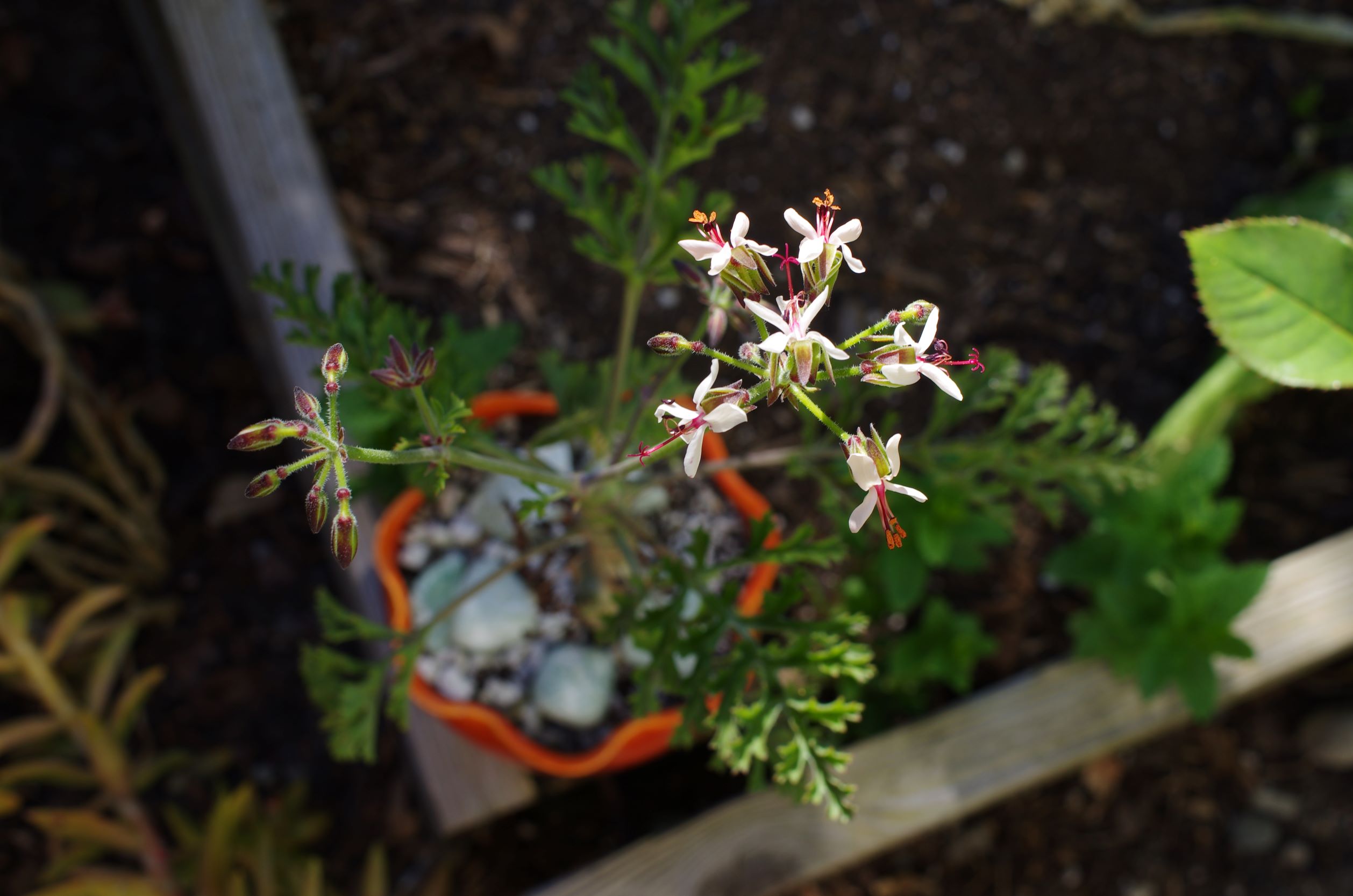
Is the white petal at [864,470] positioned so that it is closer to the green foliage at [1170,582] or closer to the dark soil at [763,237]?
the green foliage at [1170,582]

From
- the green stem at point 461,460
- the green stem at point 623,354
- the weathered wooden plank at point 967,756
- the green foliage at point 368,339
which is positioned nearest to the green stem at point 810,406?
the green stem at point 461,460

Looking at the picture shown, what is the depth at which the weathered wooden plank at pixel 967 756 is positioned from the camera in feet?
5.78

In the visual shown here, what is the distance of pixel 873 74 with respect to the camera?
2500mm

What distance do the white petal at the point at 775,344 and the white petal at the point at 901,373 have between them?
81 millimetres

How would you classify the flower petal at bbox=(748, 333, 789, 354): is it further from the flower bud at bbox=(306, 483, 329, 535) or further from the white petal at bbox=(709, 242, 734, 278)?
the flower bud at bbox=(306, 483, 329, 535)

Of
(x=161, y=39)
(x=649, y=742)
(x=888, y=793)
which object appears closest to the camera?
(x=649, y=742)

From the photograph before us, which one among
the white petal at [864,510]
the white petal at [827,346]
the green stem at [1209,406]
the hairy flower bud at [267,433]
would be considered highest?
the hairy flower bud at [267,433]

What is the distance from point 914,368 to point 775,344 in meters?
0.11

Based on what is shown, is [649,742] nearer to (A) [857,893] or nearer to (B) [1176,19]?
(A) [857,893]

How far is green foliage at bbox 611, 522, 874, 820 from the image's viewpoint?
1161 mm

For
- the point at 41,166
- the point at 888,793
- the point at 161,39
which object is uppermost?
the point at 161,39

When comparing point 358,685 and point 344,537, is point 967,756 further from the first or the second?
point 344,537

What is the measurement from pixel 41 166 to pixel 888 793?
2299 mm

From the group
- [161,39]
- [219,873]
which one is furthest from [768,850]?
[161,39]
